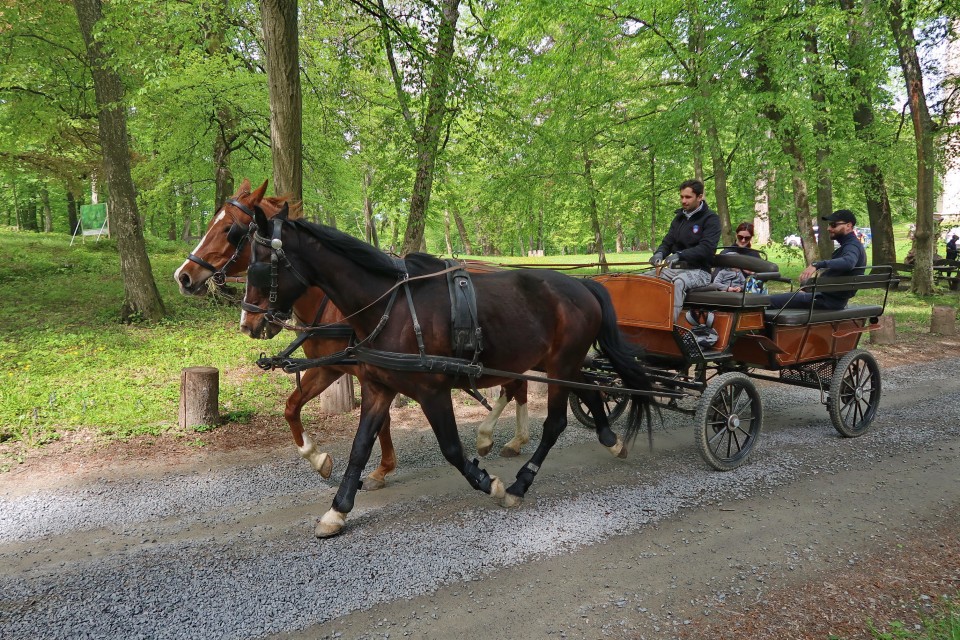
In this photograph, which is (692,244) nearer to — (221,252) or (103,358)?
(221,252)

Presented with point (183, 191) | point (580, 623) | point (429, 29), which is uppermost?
point (429, 29)

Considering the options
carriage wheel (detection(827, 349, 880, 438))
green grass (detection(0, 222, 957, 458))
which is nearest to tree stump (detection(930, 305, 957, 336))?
green grass (detection(0, 222, 957, 458))

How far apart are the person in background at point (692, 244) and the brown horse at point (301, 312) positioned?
70.5 inches

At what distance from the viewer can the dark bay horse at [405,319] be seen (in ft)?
12.4

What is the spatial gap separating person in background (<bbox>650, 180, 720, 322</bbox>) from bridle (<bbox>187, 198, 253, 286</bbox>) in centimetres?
368

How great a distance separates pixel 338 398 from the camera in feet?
21.9

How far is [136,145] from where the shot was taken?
1753cm

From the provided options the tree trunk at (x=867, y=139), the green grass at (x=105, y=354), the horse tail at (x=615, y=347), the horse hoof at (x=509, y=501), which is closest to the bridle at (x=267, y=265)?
the horse hoof at (x=509, y=501)

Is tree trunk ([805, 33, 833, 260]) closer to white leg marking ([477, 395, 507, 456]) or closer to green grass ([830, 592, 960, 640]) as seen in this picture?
white leg marking ([477, 395, 507, 456])

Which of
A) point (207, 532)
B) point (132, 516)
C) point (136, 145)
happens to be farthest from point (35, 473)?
point (136, 145)

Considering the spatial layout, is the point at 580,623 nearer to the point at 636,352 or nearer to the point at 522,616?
the point at 522,616

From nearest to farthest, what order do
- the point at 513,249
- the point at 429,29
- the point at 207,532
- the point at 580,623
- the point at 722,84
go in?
the point at 580,623
the point at 207,532
the point at 429,29
the point at 722,84
the point at 513,249

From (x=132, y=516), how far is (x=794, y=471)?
17.9 ft

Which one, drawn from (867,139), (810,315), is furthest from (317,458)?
(867,139)
